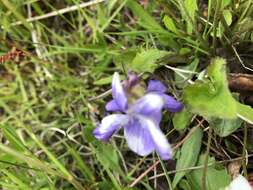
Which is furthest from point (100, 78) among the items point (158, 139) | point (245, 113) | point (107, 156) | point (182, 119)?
point (158, 139)

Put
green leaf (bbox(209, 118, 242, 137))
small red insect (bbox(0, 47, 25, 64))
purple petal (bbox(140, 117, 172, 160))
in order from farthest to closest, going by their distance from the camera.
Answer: small red insect (bbox(0, 47, 25, 64)) < green leaf (bbox(209, 118, 242, 137)) < purple petal (bbox(140, 117, 172, 160))

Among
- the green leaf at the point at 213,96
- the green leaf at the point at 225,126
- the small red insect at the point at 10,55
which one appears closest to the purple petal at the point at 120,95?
the green leaf at the point at 213,96

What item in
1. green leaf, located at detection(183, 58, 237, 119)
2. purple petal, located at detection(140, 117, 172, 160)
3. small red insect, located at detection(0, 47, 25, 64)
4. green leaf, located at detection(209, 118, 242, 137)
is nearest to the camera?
purple petal, located at detection(140, 117, 172, 160)

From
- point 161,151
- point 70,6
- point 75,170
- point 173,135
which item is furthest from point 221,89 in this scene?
point 70,6

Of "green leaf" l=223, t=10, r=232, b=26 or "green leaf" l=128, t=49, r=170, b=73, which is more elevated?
"green leaf" l=223, t=10, r=232, b=26

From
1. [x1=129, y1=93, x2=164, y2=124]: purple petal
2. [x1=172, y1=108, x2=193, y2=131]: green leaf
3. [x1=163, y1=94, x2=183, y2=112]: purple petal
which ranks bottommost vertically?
[x1=172, y1=108, x2=193, y2=131]: green leaf

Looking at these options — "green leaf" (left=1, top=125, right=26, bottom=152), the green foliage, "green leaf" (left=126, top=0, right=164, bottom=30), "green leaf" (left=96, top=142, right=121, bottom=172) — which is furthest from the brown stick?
"green leaf" (left=1, top=125, right=26, bottom=152)

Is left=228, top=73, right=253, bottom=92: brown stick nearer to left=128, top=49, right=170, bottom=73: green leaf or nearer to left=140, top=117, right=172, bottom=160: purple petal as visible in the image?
left=128, top=49, right=170, bottom=73: green leaf
